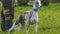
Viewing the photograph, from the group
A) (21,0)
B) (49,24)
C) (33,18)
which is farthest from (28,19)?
(21,0)

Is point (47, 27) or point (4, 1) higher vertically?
point (4, 1)

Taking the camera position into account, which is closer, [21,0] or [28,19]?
[28,19]

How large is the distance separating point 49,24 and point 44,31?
1.73 meters

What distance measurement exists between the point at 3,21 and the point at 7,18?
237 millimetres

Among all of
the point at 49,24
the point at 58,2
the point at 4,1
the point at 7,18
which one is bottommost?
the point at 58,2

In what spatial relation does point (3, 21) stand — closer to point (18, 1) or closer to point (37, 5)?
point (37, 5)

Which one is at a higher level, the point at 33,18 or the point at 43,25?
the point at 33,18

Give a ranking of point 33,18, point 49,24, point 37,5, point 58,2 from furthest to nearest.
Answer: point 58,2, point 49,24, point 33,18, point 37,5

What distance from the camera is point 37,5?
7566 millimetres

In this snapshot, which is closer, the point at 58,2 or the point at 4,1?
the point at 4,1

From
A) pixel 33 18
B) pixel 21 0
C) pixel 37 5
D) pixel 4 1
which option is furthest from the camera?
pixel 21 0

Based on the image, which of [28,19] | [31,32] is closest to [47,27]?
[31,32]

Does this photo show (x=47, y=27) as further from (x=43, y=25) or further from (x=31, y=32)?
(x=31, y=32)

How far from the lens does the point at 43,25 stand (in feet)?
37.7
